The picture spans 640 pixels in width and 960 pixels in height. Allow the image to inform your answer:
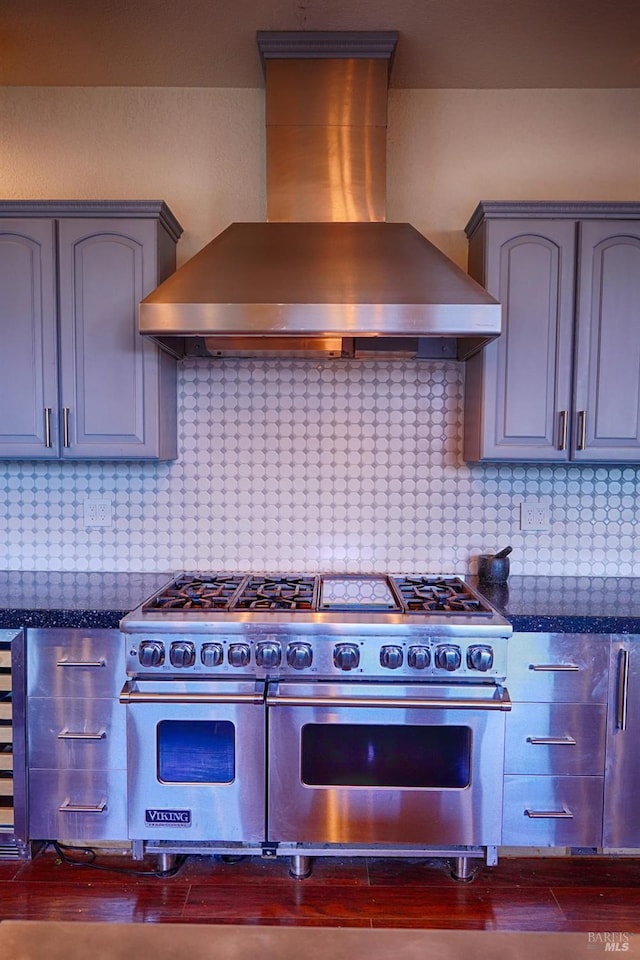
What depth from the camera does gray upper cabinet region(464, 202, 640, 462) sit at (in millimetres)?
2320

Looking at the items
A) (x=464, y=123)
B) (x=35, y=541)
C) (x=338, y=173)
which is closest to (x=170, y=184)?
(x=338, y=173)

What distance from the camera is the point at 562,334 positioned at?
7.70 feet

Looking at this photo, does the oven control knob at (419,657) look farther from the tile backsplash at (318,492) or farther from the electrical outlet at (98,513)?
the electrical outlet at (98,513)

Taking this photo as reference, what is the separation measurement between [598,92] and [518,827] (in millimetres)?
3041

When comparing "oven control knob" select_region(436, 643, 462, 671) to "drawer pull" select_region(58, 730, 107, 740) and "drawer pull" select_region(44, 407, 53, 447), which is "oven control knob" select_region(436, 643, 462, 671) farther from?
"drawer pull" select_region(44, 407, 53, 447)

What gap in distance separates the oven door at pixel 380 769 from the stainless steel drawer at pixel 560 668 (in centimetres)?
12

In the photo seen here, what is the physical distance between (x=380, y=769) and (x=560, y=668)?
0.71 m

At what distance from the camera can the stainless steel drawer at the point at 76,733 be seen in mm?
2090

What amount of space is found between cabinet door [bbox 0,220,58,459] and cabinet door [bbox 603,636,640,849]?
7.44 feet

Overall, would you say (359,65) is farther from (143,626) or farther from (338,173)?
(143,626)

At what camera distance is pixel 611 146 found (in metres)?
2.66

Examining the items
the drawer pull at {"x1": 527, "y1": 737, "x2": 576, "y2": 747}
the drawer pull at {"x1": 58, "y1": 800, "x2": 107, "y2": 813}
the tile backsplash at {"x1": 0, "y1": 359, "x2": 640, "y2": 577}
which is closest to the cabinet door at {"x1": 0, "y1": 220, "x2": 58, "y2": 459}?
the tile backsplash at {"x1": 0, "y1": 359, "x2": 640, "y2": 577}

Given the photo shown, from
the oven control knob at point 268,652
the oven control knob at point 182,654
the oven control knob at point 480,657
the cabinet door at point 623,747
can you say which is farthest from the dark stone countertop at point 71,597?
the cabinet door at point 623,747

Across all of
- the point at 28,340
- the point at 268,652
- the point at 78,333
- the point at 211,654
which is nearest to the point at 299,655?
the point at 268,652
